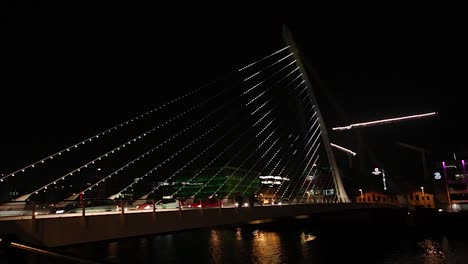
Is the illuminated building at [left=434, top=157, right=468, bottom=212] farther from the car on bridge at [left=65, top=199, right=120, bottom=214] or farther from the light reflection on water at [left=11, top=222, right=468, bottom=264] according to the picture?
the car on bridge at [left=65, top=199, right=120, bottom=214]

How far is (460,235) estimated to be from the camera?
1126 inches

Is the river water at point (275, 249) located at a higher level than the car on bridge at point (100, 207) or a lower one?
lower

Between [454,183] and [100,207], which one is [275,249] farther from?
[454,183]

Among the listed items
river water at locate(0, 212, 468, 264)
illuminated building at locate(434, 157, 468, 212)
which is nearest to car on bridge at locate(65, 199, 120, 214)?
river water at locate(0, 212, 468, 264)

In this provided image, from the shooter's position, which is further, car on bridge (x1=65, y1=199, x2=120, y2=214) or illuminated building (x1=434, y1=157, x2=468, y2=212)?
illuminated building (x1=434, y1=157, x2=468, y2=212)

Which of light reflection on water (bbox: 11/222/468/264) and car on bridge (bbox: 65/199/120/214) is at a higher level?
car on bridge (bbox: 65/199/120/214)

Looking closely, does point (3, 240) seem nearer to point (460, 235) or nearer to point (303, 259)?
point (303, 259)

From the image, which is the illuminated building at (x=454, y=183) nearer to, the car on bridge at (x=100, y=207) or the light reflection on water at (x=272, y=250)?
the light reflection on water at (x=272, y=250)

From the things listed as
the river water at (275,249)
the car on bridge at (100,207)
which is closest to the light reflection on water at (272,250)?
the river water at (275,249)

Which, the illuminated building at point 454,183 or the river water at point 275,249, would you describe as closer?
the river water at point 275,249

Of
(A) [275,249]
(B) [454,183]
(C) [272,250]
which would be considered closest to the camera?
(C) [272,250]

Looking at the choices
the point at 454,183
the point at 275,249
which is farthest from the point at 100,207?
the point at 454,183

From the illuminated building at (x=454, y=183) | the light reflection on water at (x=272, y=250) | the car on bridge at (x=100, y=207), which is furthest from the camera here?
the illuminated building at (x=454, y=183)

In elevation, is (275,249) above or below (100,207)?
below
